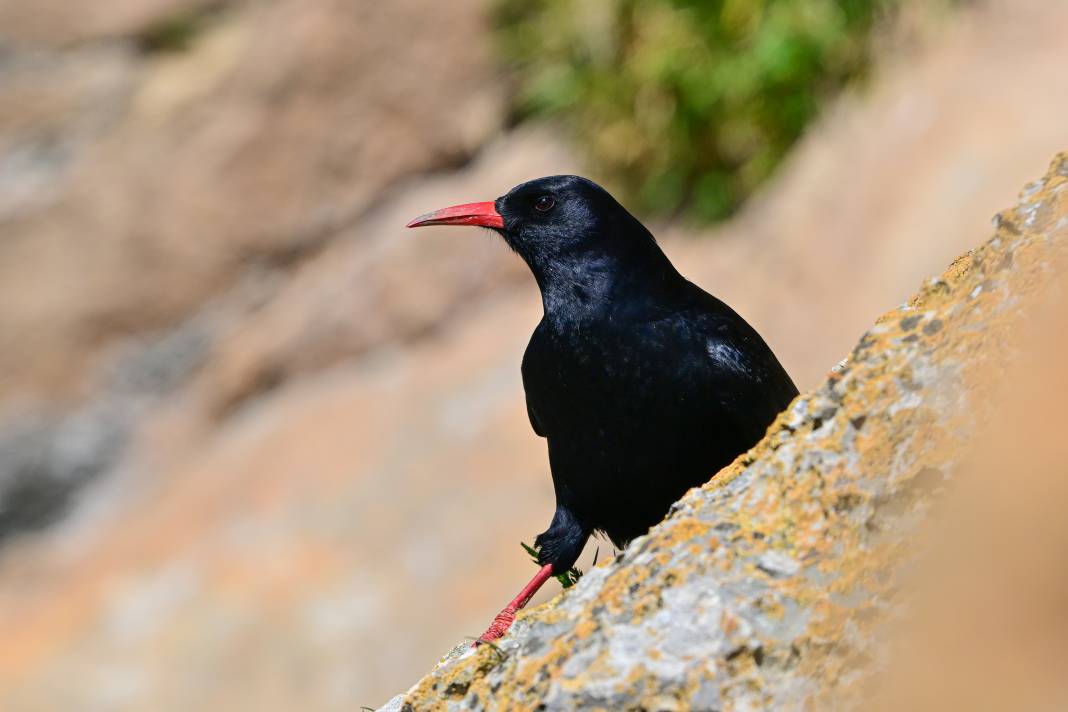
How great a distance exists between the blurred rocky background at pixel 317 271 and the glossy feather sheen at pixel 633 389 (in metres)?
4.71

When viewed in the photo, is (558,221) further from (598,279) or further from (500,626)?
(500,626)

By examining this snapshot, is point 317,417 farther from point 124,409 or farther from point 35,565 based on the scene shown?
point 35,565

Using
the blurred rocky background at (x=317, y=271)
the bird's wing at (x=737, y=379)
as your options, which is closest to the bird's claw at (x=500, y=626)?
the bird's wing at (x=737, y=379)

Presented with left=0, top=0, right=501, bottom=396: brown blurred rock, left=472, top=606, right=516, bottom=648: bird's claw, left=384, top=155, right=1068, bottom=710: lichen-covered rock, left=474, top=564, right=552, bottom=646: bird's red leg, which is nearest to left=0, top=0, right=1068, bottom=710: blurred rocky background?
left=0, top=0, right=501, bottom=396: brown blurred rock

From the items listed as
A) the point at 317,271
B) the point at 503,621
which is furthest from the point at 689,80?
the point at 503,621

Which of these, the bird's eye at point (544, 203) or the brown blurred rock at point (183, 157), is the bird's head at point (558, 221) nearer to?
the bird's eye at point (544, 203)

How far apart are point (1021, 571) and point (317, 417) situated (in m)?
9.18

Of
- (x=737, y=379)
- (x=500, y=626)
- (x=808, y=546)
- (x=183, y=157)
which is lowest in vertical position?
(x=808, y=546)

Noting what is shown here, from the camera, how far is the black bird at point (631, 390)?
3.78 m

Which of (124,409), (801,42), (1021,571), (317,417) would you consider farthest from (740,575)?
(124,409)

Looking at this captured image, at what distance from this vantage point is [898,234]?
843 cm

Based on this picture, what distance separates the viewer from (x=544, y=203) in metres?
4.53

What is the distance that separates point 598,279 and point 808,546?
186 centimetres

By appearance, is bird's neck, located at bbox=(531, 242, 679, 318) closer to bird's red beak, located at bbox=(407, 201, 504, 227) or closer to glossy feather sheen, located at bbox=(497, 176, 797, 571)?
glossy feather sheen, located at bbox=(497, 176, 797, 571)
